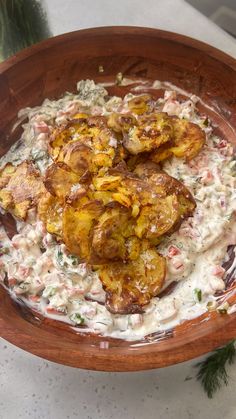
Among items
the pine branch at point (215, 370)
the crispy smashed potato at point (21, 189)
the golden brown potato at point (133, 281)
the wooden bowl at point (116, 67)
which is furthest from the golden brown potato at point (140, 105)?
the pine branch at point (215, 370)

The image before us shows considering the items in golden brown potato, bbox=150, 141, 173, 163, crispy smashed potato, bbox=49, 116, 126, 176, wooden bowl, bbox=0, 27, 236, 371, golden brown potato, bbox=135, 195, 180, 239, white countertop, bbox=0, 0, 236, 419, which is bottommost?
white countertop, bbox=0, 0, 236, 419

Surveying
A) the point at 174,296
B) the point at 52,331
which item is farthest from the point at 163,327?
the point at 52,331

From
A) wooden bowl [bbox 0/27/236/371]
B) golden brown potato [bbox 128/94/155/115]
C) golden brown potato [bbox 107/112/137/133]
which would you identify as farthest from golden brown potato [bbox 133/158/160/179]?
wooden bowl [bbox 0/27/236/371]

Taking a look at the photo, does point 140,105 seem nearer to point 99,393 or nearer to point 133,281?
point 133,281

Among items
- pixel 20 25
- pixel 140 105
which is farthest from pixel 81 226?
pixel 20 25

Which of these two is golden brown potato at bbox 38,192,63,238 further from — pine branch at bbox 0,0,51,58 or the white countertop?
pine branch at bbox 0,0,51,58

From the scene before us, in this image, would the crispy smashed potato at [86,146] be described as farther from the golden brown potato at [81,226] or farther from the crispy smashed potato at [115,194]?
the golden brown potato at [81,226]
